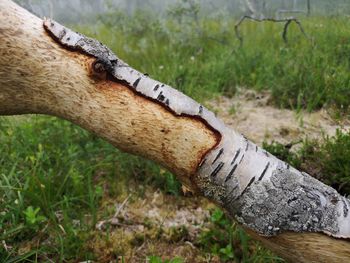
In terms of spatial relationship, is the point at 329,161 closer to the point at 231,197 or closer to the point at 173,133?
the point at 231,197

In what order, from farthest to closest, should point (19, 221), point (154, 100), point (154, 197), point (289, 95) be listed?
point (289, 95) < point (154, 197) < point (19, 221) < point (154, 100)

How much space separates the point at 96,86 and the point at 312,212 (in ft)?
3.65

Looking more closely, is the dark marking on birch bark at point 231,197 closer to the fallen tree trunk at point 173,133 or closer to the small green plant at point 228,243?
the fallen tree trunk at point 173,133

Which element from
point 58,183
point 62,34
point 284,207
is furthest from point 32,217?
point 284,207

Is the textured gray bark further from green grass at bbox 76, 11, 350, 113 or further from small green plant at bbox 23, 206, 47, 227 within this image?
green grass at bbox 76, 11, 350, 113

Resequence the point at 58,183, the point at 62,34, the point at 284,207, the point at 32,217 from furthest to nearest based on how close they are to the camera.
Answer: the point at 58,183
the point at 32,217
the point at 62,34
the point at 284,207

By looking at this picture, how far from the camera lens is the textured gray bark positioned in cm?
174

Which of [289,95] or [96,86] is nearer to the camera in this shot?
[96,86]

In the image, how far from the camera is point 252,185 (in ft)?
5.83

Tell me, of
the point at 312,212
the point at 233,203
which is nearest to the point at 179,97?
the point at 233,203

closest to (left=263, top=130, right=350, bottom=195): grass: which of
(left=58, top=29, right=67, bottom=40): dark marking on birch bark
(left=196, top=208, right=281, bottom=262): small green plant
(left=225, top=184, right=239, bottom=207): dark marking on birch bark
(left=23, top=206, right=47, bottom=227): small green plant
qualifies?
(left=196, top=208, right=281, bottom=262): small green plant

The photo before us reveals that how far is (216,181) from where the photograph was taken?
1.80 m

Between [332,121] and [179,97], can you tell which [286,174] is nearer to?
[179,97]

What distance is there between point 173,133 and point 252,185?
42 centimetres
